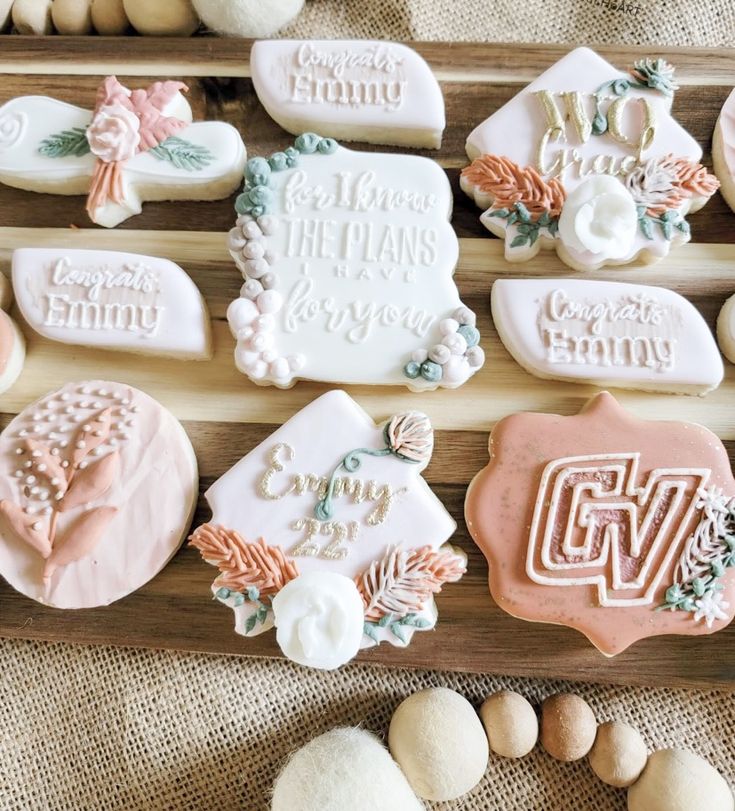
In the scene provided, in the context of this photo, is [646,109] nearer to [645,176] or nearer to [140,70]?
[645,176]

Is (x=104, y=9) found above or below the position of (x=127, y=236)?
above

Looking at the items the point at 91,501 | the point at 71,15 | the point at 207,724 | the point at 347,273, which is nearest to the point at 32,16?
the point at 71,15

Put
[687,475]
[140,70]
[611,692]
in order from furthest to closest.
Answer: [140,70]
[611,692]
[687,475]

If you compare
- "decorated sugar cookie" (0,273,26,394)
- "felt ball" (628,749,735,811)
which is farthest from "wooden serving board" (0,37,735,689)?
"felt ball" (628,749,735,811)

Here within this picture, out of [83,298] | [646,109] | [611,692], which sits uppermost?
[646,109]

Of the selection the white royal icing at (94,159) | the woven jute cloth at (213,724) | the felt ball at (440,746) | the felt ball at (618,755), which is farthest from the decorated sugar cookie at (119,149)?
the felt ball at (618,755)

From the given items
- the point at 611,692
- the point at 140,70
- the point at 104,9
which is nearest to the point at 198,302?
the point at 140,70

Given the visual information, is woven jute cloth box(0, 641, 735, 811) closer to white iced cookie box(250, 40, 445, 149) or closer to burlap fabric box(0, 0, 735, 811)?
burlap fabric box(0, 0, 735, 811)

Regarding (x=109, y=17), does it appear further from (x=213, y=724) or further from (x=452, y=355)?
(x=213, y=724)
